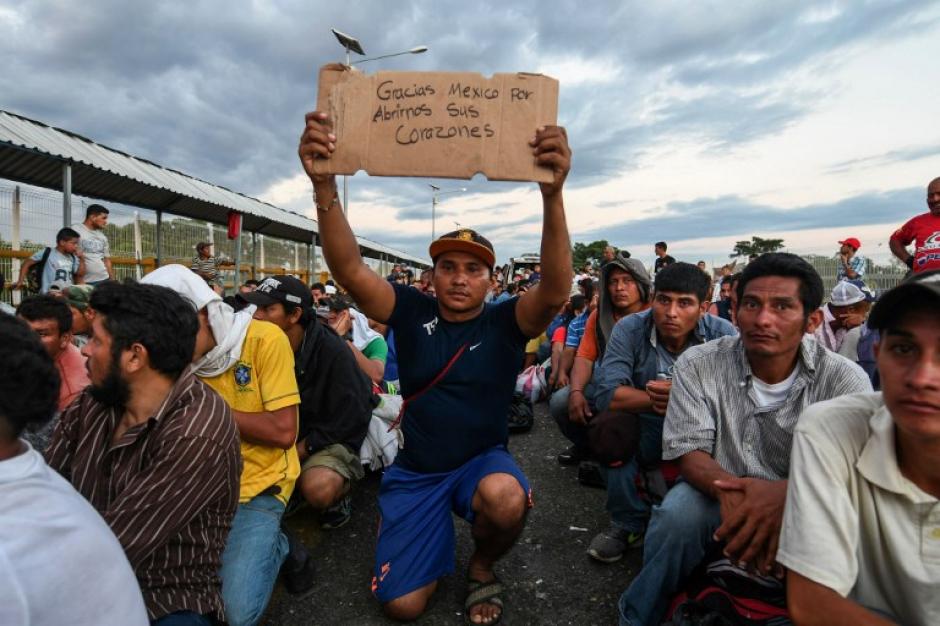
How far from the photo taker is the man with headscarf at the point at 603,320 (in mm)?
4320

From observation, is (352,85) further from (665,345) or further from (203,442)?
(665,345)

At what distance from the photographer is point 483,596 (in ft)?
8.62

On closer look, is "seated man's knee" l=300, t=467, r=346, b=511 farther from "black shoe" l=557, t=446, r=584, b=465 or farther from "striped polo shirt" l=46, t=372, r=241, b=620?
"black shoe" l=557, t=446, r=584, b=465

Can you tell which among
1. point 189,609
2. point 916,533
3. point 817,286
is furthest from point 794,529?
point 189,609

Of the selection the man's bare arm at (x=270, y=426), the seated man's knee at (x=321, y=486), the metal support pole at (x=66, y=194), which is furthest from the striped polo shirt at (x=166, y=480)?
the metal support pole at (x=66, y=194)

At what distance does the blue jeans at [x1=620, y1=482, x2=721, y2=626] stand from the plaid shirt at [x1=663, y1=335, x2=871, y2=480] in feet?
0.70

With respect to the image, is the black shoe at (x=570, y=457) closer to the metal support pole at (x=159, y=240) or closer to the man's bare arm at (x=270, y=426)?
the man's bare arm at (x=270, y=426)

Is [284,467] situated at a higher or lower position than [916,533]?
lower

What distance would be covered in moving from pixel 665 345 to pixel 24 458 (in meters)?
3.13

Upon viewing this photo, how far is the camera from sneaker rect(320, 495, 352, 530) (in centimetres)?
354

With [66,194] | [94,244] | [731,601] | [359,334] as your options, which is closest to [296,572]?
→ [731,601]

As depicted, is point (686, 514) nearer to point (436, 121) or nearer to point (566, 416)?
point (436, 121)

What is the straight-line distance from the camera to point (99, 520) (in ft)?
4.12

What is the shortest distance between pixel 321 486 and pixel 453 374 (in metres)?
1.27
